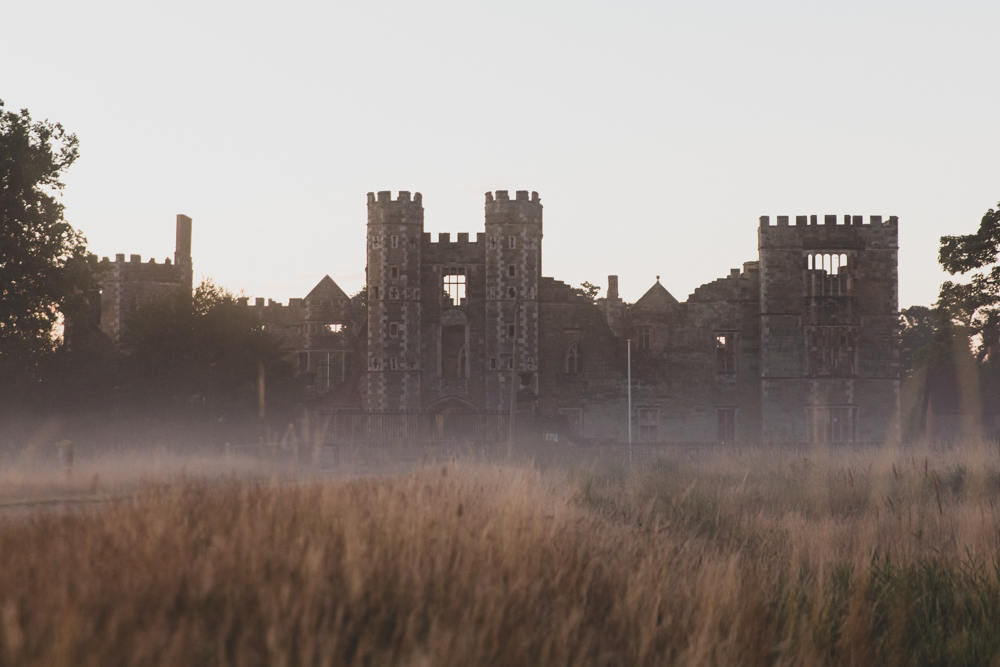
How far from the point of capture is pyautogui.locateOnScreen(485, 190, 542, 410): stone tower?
1581 inches

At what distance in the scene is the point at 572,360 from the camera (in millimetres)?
41438

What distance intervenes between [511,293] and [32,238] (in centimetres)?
2062

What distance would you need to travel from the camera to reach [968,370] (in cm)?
4581

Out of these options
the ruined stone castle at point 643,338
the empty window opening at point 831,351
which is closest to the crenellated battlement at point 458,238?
the ruined stone castle at point 643,338

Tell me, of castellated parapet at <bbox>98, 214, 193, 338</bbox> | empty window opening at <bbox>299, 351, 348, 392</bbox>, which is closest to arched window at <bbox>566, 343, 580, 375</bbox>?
empty window opening at <bbox>299, 351, 348, 392</bbox>

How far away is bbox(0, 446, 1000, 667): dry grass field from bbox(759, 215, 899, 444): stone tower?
1246 inches

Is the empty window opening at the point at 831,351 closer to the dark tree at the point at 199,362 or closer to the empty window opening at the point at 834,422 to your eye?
the empty window opening at the point at 834,422

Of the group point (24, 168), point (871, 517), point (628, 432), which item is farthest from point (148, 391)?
point (871, 517)

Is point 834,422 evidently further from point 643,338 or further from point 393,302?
point 393,302

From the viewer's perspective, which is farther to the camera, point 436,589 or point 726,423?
point 726,423

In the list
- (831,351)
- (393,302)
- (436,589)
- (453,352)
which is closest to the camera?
(436,589)

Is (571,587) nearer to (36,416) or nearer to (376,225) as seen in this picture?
(36,416)

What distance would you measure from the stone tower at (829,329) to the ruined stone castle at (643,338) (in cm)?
6

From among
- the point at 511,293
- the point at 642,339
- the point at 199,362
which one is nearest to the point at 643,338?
the point at 642,339
